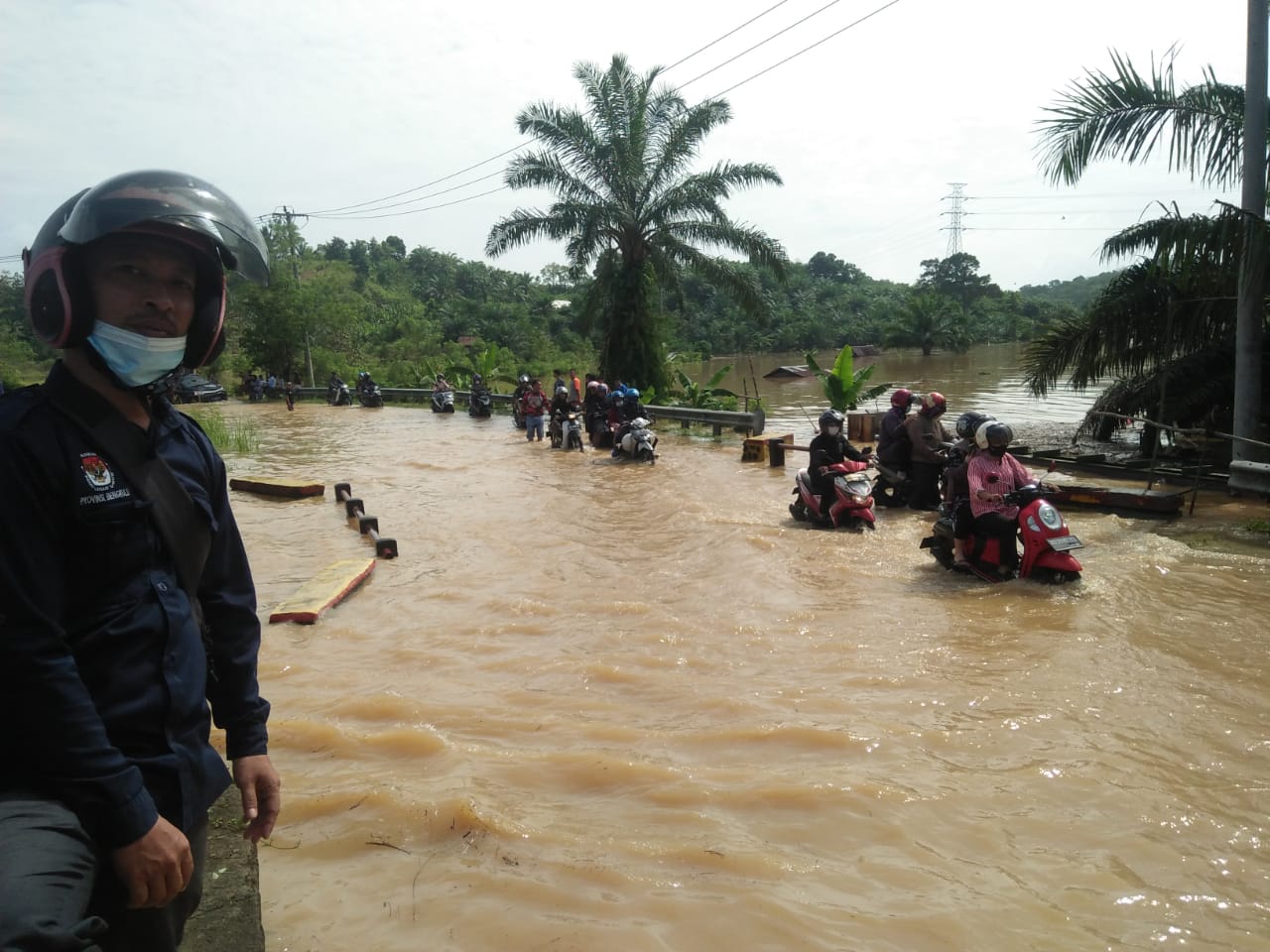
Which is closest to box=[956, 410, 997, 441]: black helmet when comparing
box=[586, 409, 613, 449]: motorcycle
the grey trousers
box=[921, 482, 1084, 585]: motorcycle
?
box=[921, 482, 1084, 585]: motorcycle

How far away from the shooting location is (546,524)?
10.7 m

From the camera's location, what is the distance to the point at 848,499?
9.77 metres

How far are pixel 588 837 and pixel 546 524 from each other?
24.0 ft

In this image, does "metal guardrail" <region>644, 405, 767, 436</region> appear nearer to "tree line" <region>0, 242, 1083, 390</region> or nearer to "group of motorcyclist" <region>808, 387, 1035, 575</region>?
"tree line" <region>0, 242, 1083, 390</region>

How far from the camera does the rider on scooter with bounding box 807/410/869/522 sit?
10016mm

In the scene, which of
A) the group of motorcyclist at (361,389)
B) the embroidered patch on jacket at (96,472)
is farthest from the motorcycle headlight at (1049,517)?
the group of motorcyclist at (361,389)

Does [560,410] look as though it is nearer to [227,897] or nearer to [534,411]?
[534,411]

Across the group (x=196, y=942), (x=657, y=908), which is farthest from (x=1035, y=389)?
(x=196, y=942)

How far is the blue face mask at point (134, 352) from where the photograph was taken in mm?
1887

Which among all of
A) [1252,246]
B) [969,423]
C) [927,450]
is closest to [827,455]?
[927,450]

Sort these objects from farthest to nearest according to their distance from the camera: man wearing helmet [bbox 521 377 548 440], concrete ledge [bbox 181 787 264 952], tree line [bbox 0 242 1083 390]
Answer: tree line [bbox 0 242 1083 390], man wearing helmet [bbox 521 377 548 440], concrete ledge [bbox 181 787 264 952]

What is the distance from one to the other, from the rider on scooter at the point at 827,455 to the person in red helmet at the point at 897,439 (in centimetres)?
102

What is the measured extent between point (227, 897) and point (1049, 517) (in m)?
6.40

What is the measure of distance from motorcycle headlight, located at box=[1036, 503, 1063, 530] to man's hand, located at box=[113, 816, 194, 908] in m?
6.74
